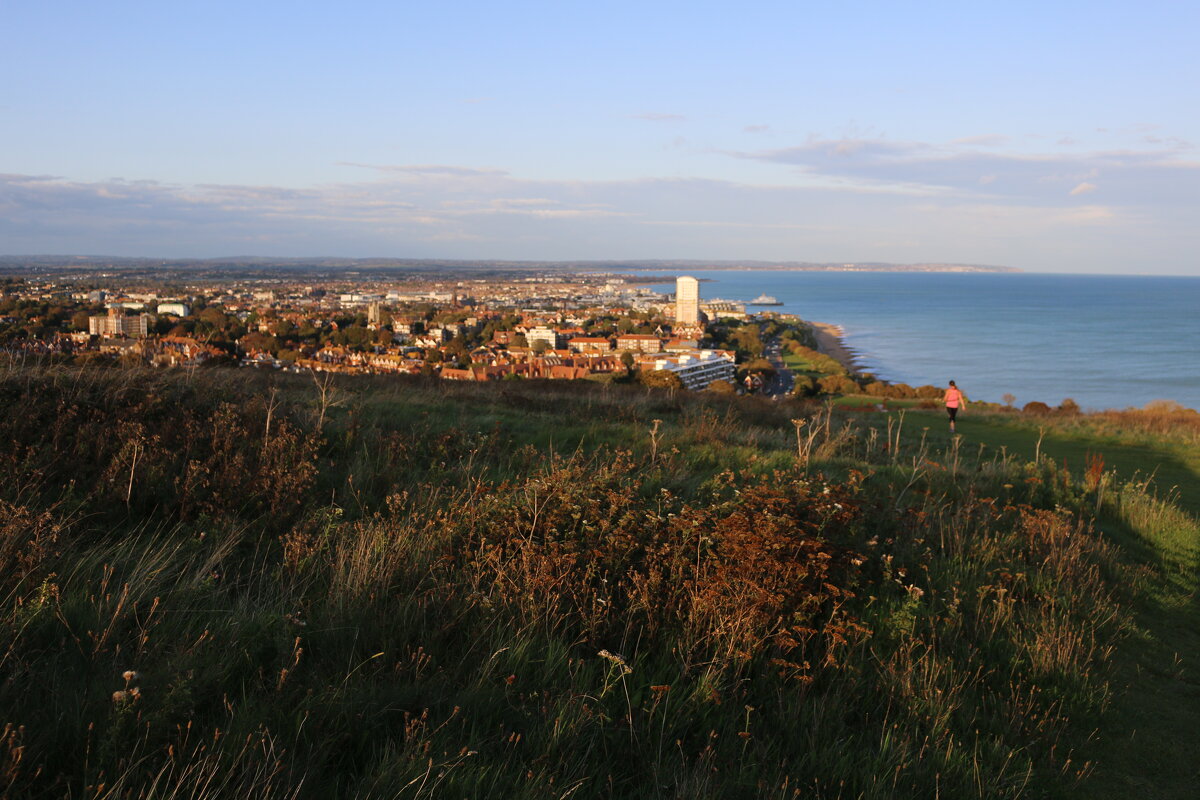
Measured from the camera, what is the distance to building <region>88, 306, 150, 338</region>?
14.8 m

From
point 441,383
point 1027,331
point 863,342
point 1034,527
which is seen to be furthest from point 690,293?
point 1034,527

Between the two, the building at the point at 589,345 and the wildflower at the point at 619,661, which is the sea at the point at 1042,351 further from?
the wildflower at the point at 619,661

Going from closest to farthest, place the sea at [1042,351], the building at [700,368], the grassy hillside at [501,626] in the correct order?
1. the grassy hillside at [501,626]
2. the building at [700,368]
3. the sea at [1042,351]

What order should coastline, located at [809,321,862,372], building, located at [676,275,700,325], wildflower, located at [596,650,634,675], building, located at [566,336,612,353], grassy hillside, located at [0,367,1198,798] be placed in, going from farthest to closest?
1. building, located at [676,275,700,325]
2. coastline, located at [809,321,862,372]
3. building, located at [566,336,612,353]
4. wildflower, located at [596,650,634,675]
5. grassy hillside, located at [0,367,1198,798]

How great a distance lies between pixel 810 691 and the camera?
357 centimetres

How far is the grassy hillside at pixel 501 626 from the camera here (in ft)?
8.41

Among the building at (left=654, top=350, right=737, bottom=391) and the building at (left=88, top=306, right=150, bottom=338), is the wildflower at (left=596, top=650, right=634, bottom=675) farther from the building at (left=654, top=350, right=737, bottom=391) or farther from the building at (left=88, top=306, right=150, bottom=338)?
the building at (left=654, top=350, right=737, bottom=391)

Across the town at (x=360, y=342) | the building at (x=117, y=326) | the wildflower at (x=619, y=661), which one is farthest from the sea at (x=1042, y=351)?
the wildflower at (x=619, y=661)

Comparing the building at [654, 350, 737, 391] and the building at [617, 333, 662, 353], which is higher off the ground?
the building at [617, 333, 662, 353]

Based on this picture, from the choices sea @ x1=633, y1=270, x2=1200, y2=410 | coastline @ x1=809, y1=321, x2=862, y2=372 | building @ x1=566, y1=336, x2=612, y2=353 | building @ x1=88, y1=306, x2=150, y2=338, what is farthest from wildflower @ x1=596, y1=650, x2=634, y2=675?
coastline @ x1=809, y1=321, x2=862, y2=372

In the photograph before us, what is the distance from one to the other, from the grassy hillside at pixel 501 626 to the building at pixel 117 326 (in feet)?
31.7

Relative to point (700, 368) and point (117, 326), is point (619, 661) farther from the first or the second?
point (700, 368)

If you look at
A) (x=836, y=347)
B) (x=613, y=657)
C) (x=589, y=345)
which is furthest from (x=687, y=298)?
(x=613, y=657)

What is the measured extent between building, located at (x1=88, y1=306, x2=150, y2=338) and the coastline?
43.4 meters
